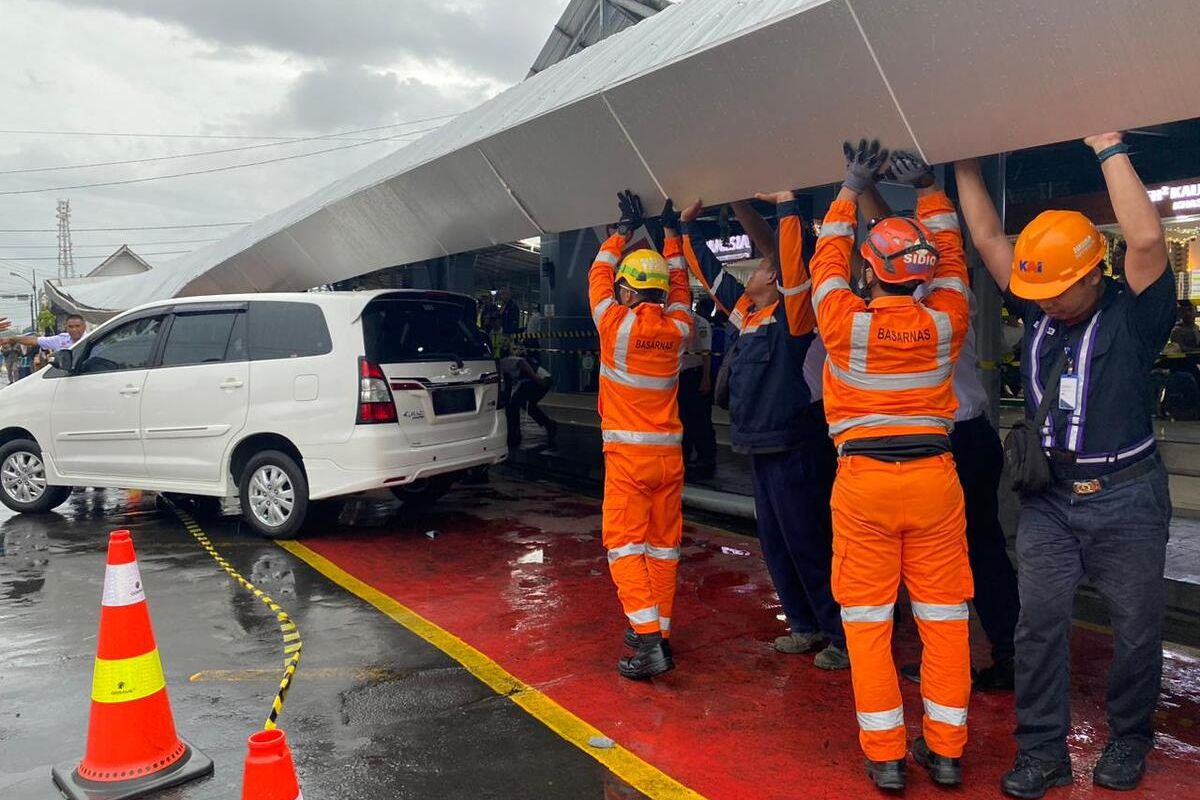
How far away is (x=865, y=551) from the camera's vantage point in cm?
303

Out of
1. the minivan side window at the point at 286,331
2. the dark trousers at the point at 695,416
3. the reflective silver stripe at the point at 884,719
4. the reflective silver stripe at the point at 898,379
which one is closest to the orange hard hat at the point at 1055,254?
the reflective silver stripe at the point at 898,379

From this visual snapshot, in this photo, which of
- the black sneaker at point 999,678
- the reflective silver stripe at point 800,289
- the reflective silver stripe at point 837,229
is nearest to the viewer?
the reflective silver stripe at point 837,229

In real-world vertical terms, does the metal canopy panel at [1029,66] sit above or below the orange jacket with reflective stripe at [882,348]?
above

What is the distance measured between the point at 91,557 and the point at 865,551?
567cm

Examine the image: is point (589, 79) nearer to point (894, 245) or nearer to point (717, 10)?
point (717, 10)

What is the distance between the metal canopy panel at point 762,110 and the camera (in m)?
3.91

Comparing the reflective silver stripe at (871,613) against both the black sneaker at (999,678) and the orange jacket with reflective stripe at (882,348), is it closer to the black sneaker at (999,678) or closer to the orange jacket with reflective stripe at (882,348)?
the orange jacket with reflective stripe at (882,348)

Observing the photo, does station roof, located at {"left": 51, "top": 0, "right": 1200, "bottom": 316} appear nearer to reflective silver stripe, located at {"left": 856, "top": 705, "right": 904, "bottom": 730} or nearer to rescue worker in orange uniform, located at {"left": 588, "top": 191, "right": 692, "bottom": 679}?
rescue worker in orange uniform, located at {"left": 588, "top": 191, "right": 692, "bottom": 679}

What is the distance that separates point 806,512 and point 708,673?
0.86 metres

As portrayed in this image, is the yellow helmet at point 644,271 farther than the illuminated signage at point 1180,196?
No

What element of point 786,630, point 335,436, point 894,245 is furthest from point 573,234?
point 894,245

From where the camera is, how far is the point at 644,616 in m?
3.96

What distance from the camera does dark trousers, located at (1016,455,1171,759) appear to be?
9.51 feet

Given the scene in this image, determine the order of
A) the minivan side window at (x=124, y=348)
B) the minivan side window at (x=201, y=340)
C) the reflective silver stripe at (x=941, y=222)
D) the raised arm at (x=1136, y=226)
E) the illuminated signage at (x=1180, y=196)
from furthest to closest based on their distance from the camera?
1. the illuminated signage at (x=1180, y=196)
2. the minivan side window at (x=124, y=348)
3. the minivan side window at (x=201, y=340)
4. the reflective silver stripe at (x=941, y=222)
5. the raised arm at (x=1136, y=226)
